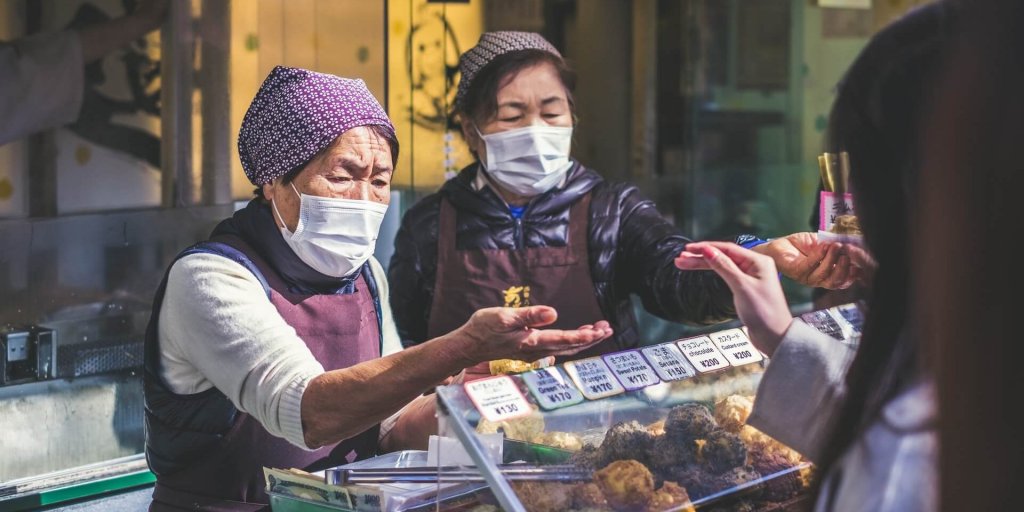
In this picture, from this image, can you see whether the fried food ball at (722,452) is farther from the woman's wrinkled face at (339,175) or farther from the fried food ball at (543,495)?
the woman's wrinkled face at (339,175)

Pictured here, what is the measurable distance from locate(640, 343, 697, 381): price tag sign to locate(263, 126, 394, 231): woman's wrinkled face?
2.68ft

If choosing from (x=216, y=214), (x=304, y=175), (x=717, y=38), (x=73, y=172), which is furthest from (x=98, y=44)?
(x=717, y=38)

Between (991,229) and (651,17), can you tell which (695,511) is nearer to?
(991,229)

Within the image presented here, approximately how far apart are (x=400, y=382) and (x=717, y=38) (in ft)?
14.4

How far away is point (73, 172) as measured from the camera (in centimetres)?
391

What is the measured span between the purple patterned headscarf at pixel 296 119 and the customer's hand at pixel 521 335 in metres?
0.67

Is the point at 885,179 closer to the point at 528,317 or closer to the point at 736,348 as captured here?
the point at 528,317

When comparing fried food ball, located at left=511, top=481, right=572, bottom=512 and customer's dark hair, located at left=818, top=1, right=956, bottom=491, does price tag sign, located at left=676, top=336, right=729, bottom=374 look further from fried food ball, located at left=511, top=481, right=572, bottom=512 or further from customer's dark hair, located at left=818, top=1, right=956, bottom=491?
customer's dark hair, located at left=818, top=1, right=956, bottom=491

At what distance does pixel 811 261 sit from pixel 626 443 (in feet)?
2.24

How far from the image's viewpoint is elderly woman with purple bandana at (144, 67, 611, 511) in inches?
84.7

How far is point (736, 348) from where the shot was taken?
7.34 feet

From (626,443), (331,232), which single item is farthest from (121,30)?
(626,443)

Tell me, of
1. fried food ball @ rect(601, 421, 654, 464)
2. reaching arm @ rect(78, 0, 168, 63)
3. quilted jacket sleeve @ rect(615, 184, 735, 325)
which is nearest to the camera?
fried food ball @ rect(601, 421, 654, 464)

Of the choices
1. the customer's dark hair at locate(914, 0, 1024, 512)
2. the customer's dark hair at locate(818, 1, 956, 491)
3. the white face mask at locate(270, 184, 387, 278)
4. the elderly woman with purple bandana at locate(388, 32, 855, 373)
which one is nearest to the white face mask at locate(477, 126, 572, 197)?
the elderly woman with purple bandana at locate(388, 32, 855, 373)
